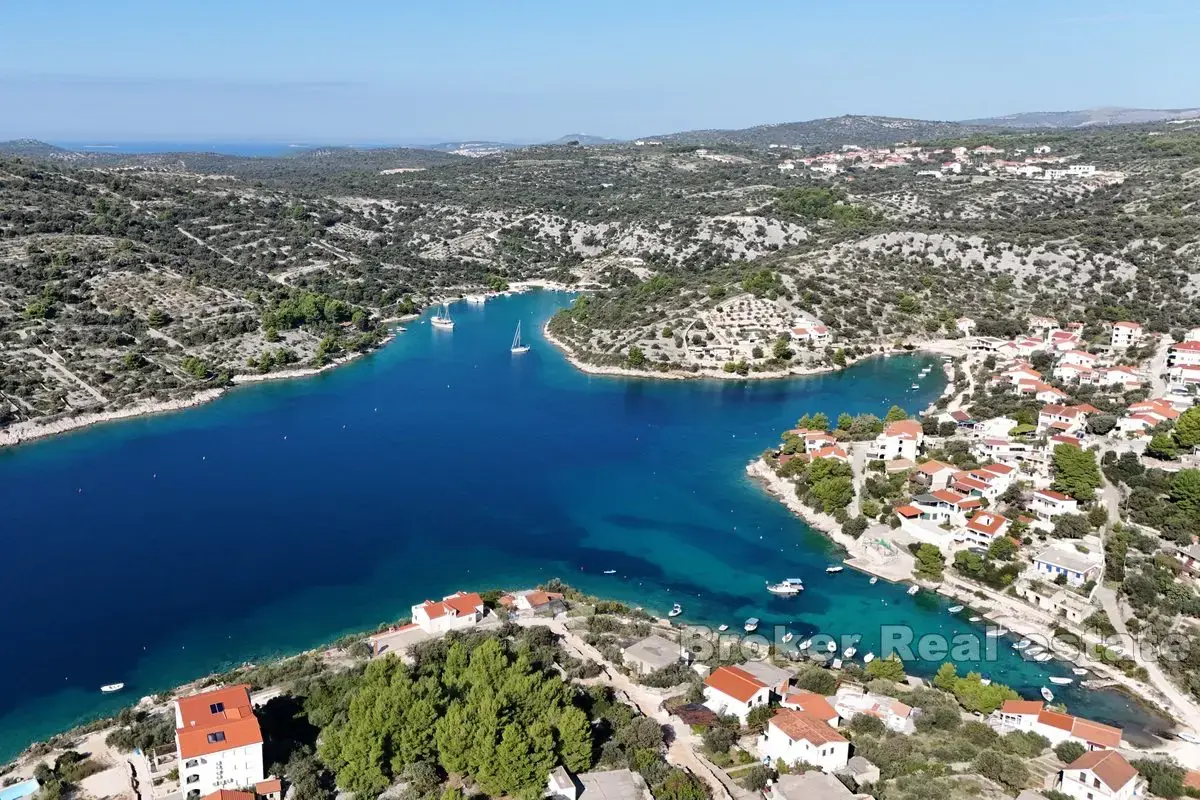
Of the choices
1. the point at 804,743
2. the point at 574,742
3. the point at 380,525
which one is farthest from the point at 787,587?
the point at 380,525

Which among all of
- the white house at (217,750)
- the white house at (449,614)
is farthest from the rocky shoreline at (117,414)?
the white house at (217,750)

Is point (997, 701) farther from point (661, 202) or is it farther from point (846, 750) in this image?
point (661, 202)

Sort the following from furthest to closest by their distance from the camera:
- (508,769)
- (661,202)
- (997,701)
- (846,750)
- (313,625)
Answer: (661,202) → (313,625) → (997,701) → (846,750) → (508,769)

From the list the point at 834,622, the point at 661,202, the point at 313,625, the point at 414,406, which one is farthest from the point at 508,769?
the point at 661,202

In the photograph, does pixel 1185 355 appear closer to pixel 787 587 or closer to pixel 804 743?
pixel 787 587

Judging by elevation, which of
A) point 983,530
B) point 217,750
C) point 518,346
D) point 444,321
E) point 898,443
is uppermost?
point 217,750

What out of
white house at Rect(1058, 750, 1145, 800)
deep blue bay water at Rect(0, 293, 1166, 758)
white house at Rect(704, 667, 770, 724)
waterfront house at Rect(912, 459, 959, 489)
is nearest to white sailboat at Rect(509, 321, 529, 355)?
deep blue bay water at Rect(0, 293, 1166, 758)
